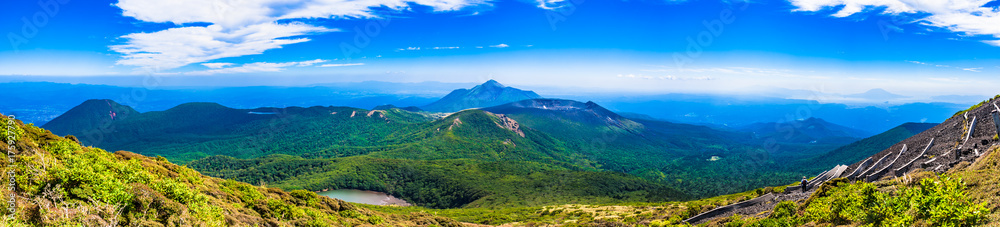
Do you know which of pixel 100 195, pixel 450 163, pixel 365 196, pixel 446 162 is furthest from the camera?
pixel 446 162

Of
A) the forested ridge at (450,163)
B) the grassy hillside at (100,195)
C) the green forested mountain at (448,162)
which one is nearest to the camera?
the grassy hillside at (100,195)

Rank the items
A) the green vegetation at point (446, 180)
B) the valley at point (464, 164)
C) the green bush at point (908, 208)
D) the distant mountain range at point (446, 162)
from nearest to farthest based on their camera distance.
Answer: the green bush at point (908, 208) < the green vegetation at point (446, 180) < the valley at point (464, 164) < the distant mountain range at point (446, 162)

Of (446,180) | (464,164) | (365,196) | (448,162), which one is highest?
(448,162)

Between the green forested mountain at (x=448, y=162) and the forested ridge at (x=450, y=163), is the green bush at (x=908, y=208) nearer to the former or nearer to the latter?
the forested ridge at (x=450, y=163)

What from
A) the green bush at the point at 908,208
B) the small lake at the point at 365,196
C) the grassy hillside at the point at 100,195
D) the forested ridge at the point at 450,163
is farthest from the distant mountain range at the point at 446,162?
the green bush at the point at 908,208

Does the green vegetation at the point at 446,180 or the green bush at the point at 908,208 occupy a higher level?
the green bush at the point at 908,208

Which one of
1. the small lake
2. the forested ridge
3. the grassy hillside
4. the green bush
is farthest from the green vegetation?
the green bush

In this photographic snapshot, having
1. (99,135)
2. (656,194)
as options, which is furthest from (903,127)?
(99,135)

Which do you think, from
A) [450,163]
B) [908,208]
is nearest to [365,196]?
[450,163]

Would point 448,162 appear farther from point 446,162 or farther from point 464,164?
point 464,164

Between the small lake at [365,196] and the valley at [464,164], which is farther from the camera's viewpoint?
the small lake at [365,196]

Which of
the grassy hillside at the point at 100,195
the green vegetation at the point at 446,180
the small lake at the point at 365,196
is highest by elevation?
the grassy hillside at the point at 100,195
